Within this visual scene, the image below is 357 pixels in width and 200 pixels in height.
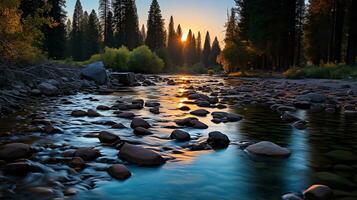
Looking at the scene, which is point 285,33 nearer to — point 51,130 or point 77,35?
point 51,130

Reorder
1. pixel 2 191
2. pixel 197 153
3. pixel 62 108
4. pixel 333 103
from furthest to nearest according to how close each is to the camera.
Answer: pixel 333 103
pixel 62 108
pixel 197 153
pixel 2 191

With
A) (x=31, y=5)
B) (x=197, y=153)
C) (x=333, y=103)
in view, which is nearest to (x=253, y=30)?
(x=31, y=5)

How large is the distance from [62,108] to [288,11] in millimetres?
30747

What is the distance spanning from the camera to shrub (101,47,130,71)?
4544 centimetres

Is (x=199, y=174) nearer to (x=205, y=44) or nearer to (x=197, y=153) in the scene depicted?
(x=197, y=153)

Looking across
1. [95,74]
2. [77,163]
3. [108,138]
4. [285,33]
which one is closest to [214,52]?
[285,33]

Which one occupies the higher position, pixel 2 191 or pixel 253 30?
pixel 253 30

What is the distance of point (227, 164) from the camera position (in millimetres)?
5258

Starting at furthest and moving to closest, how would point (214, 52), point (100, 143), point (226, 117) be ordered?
point (214, 52) < point (226, 117) < point (100, 143)

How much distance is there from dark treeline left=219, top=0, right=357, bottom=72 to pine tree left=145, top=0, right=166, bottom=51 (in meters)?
28.6

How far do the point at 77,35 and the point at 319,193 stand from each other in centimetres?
7459

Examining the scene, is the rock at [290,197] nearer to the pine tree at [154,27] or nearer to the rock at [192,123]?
the rock at [192,123]

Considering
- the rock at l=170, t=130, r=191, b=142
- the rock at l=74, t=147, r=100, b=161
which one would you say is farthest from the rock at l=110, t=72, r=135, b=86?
the rock at l=74, t=147, r=100, b=161

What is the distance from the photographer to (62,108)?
11.0 metres
